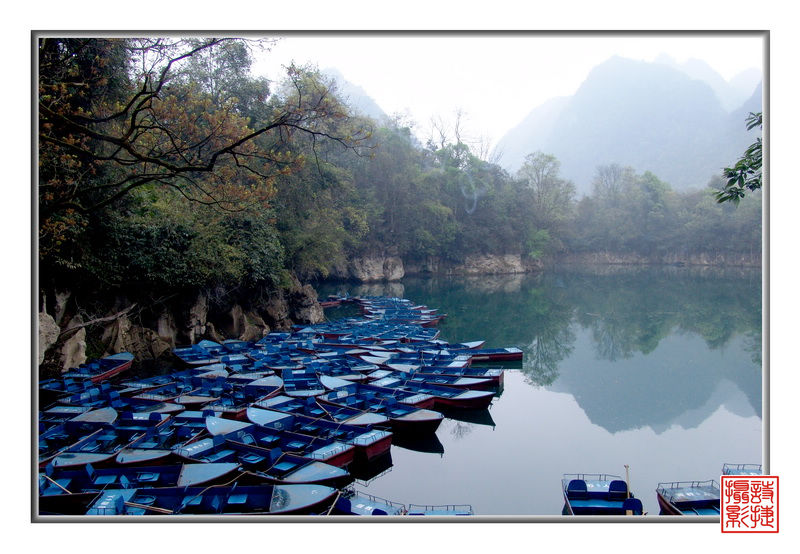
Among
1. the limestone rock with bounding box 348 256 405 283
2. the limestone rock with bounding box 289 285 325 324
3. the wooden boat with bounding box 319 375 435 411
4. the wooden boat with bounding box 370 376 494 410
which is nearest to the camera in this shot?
the wooden boat with bounding box 319 375 435 411

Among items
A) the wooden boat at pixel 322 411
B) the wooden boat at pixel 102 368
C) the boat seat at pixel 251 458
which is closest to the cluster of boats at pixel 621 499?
the wooden boat at pixel 322 411

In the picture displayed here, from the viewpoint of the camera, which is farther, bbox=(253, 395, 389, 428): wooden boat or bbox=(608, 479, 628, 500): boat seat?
bbox=(253, 395, 389, 428): wooden boat

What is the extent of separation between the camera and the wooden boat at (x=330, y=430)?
19.8 ft

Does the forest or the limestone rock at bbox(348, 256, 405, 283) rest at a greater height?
the forest

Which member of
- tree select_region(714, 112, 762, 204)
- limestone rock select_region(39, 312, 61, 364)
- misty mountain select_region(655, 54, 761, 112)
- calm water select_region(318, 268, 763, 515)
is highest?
misty mountain select_region(655, 54, 761, 112)

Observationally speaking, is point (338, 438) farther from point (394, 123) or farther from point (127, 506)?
point (394, 123)

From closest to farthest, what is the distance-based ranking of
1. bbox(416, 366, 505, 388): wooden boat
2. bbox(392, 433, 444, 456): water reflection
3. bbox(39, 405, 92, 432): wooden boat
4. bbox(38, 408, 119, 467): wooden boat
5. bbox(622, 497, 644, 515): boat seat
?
bbox(622, 497, 644, 515): boat seat → bbox(38, 408, 119, 467): wooden boat → bbox(39, 405, 92, 432): wooden boat → bbox(392, 433, 444, 456): water reflection → bbox(416, 366, 505, 388): wooden boat

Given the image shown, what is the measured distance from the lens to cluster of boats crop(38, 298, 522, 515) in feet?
15.1

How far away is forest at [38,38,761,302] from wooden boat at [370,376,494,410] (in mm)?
3833

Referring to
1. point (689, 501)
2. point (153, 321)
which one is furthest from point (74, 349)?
point (689, 501)

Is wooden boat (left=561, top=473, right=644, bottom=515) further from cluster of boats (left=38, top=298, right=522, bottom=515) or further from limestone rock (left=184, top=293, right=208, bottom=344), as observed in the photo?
limestone rock (left=184, top=293, right=208, bottom=344)

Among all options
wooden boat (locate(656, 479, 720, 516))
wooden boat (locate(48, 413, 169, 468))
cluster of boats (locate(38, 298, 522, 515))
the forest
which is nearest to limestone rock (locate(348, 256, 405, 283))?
the forest

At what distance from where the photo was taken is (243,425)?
20.5 feet

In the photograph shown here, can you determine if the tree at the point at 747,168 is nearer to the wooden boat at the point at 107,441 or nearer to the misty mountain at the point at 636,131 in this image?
the wooden boat at the point at 107,441
